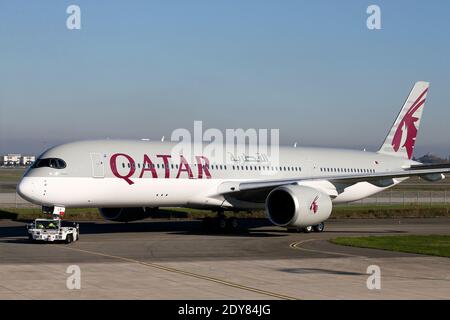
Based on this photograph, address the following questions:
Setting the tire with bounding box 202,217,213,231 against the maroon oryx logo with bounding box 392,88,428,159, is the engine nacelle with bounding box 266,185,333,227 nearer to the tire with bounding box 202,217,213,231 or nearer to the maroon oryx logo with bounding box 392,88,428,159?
the tire with bounding box 202,217,213,231

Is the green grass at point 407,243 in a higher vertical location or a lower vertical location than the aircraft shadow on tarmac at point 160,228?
higher

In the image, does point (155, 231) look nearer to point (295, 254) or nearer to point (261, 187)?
point (261, 187)

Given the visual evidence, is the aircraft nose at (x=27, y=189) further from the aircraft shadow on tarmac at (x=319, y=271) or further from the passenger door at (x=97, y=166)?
the aircraft shadow on tarmac at (x=319, y=271)

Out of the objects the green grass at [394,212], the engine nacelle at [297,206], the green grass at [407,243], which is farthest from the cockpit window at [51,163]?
the green grass at [394,212]

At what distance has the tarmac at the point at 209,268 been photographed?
19.9m

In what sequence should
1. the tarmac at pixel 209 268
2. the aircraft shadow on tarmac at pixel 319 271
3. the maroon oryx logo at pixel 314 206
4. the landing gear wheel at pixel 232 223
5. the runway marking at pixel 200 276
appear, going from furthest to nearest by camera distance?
the landing gear wheel at pixel 232 223
the maroon oryx logo at pixel 314 206
the aircraft shadow on tarmac at pixel 319 271
the tarmac at pixel 209 268
the runway marking at pixel 200 276

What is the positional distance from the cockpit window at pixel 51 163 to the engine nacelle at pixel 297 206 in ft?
33.5

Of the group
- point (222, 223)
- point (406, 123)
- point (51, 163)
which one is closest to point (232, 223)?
point (222, 223)

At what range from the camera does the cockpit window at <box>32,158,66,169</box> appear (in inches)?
1422

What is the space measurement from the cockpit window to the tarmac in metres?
3.47

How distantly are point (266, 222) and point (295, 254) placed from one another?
21458mm

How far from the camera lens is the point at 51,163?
36188mm

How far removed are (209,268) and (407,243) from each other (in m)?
13.3
